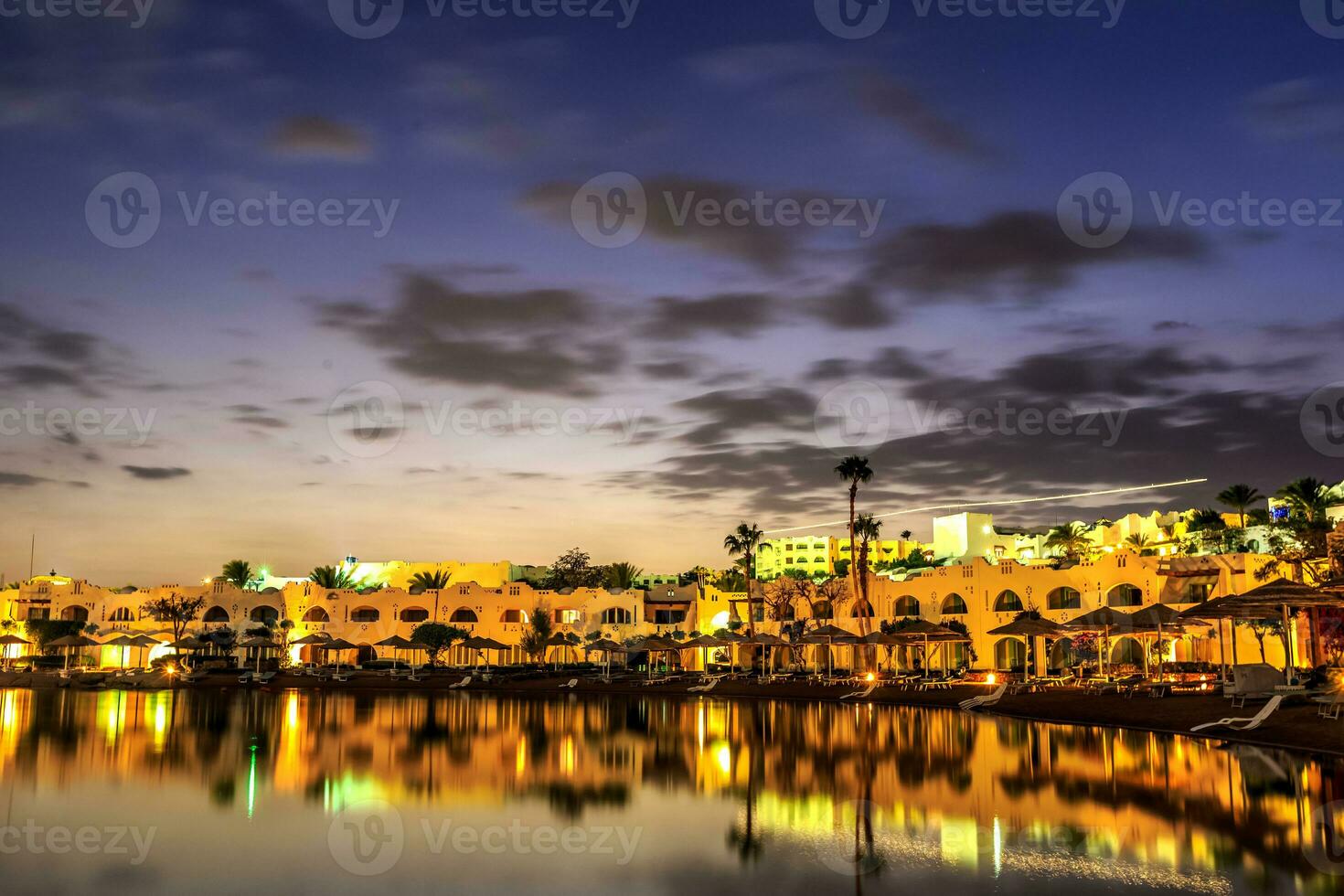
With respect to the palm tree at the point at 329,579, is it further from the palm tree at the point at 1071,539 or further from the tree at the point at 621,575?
the palm tree at the point at 1071,539

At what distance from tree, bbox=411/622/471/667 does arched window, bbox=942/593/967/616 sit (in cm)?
2854

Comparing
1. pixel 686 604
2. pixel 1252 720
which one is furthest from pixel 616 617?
pixel 1252 720

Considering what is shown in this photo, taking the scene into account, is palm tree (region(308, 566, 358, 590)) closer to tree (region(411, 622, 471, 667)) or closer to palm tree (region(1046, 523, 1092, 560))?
tree (region(411, 622, 471, 667))

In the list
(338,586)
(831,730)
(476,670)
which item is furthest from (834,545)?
(831,730)

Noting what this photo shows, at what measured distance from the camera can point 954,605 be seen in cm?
5850

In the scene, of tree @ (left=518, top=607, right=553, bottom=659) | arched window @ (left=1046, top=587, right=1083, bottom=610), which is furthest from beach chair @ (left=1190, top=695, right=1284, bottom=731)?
tree @ (left=518, top=607, right=553, bottom=659)

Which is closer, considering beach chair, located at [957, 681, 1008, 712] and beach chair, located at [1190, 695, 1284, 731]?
beach chair, located at [1190, 695, 1284, 731]

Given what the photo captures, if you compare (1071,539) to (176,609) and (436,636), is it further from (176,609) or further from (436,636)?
(176,609)

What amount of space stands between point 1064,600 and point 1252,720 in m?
28.2

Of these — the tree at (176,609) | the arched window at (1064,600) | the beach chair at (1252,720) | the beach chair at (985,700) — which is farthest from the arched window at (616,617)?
the beach chair at (1252,720)

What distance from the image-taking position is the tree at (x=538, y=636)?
222ft

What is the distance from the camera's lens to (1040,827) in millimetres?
15234

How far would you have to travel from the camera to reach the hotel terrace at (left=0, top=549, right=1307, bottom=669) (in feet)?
166

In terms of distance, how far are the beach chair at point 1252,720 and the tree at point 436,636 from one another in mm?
46161
